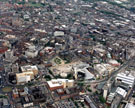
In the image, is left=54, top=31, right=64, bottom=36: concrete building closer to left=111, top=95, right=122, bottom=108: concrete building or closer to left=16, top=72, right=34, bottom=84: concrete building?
left=16, top=72, right=34, bottom=84: concrete building

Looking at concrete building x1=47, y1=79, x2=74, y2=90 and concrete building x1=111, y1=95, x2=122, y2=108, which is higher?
concrete building x1=47, y1=79, x2=74, y2=90

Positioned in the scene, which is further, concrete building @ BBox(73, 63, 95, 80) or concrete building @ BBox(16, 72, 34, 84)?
concrete building @ BBox(73, 63, 95, 80)

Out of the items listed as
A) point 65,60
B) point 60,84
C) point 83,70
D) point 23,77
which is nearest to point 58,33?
point 65,60

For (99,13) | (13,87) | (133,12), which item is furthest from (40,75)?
(133,12)

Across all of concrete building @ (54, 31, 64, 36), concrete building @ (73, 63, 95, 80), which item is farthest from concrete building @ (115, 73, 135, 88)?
concrete building @ (54, 31, 64, 36)

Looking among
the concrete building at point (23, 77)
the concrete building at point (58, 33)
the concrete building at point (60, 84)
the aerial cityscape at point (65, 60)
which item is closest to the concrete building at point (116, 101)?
the aerial cityscape at point (65, 60)

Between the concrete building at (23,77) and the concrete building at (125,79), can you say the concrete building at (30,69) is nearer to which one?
the concrete building at (23,77)

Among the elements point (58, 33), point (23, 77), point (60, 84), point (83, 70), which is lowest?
point (83, 70)

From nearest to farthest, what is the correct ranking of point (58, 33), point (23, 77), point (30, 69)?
1. point (23, 77)
2. point (30, 69)
3. point (58, 33)

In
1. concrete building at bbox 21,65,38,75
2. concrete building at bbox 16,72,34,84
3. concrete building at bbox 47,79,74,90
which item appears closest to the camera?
concrete building at bbox 47,79,74,90

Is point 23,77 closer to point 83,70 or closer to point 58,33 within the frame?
point 83,70
